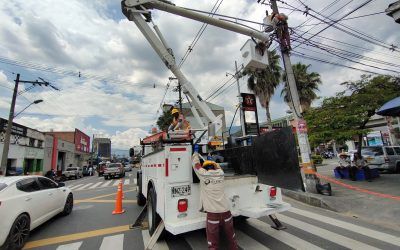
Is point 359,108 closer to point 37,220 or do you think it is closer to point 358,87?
point 358,87

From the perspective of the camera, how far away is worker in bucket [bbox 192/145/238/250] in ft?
13.6

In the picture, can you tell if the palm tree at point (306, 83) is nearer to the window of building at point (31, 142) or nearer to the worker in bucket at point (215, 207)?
the worker in bucket at point (215, 207)

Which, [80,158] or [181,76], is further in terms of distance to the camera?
[80,158]

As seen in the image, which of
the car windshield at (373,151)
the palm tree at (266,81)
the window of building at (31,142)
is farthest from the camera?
the window of building at (31,142)

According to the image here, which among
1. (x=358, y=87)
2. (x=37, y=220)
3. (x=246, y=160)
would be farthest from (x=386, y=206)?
(x=37, y=220)

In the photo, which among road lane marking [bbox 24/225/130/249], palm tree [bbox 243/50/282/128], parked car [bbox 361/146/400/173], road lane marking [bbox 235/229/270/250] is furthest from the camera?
palm tree [bbox 243/50/282/128]

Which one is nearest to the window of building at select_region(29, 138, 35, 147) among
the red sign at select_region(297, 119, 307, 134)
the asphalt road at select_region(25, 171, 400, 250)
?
the asphalt road at select_region(25, 171, 400, 250)

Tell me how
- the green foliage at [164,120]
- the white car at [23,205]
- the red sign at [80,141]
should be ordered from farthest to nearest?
the red sign at [80,141] → the green foliage at [164,120] → the white car at [23,205]

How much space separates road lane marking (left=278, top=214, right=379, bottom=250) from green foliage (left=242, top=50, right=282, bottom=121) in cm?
2064

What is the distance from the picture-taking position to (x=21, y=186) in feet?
20.2

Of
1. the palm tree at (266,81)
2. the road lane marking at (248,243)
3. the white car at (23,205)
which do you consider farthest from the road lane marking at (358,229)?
the palm tree at (266,81)

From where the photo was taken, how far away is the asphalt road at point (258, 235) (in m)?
4.97

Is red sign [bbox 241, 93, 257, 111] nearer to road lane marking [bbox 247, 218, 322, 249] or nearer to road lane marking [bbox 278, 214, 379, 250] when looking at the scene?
road lane marking [bbox 278, 214, 379, 250]

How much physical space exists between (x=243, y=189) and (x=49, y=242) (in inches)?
184
